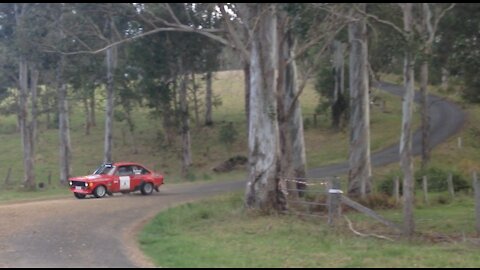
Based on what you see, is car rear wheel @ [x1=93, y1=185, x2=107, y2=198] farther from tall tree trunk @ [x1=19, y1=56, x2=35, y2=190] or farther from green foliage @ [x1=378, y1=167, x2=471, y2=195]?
tall tree trunk @ [x1=19, y1=56, x2=35, y2=190]

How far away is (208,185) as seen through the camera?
38125 millimetres

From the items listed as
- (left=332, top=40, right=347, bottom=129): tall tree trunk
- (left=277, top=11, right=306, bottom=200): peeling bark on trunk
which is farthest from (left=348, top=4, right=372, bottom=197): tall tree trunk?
(left=332, top=40, right=347, bottom=129): tall tree trunk

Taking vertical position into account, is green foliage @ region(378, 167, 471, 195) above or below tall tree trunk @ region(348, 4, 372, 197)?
below

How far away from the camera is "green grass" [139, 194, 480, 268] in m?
13.0

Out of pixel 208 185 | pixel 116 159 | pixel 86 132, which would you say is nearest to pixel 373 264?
pixel 208 185

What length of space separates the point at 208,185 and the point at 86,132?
30.2m

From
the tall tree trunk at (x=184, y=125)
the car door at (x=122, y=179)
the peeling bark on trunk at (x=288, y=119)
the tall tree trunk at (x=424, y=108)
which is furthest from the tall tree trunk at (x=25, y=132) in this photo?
the tall tree trunk at (x=424, y=108)

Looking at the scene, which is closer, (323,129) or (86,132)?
(323,129)

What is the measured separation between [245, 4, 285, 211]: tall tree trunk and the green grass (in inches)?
35.8

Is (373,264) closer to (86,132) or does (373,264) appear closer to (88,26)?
(88,26)

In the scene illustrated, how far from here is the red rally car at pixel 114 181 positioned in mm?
28859

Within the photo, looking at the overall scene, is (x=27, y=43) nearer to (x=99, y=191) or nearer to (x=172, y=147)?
(x=99, y=191)

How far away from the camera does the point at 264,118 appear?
22.0m

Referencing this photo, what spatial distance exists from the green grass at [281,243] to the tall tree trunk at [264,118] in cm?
91
